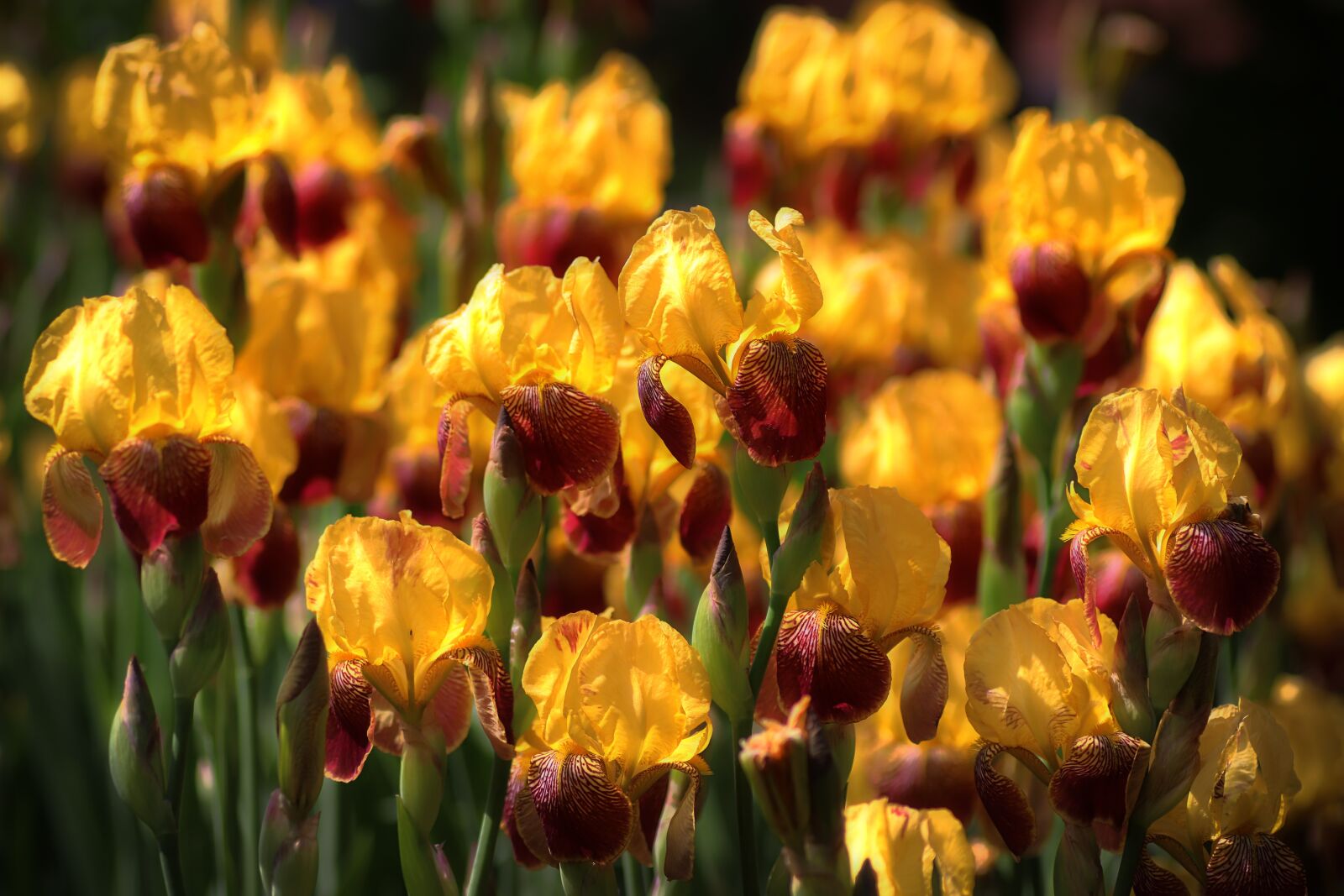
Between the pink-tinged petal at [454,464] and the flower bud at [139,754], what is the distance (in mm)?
363

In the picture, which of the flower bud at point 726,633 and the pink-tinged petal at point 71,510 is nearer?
the flower bud at point 726,633

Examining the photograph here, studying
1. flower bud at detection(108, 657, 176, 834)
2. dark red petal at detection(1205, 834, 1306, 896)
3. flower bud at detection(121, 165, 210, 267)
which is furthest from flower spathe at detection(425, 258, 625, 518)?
dark red petal at detection(1205, 834, 1306, 896)

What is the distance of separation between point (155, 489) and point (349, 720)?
317 millimetres

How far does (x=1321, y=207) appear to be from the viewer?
22.1 ft

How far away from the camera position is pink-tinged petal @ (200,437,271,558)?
1506 millimetres

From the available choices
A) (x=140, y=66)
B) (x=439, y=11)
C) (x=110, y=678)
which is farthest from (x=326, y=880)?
(x=439, y=11)

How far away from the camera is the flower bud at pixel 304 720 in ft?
4.40

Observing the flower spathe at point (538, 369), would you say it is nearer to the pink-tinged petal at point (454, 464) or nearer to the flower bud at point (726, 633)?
the pink-tinged petal at point (454, 464)

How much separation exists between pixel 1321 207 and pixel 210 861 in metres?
6.26

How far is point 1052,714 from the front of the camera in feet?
4.61

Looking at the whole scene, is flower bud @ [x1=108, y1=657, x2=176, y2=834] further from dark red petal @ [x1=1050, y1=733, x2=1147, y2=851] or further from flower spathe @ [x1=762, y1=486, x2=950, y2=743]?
dark red petal @ [x1=1050, y1=733, x2=1147, y2=851]

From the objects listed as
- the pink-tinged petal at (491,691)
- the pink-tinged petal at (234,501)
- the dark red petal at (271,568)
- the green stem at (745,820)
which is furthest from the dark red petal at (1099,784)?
the dark red petal at (271,568)

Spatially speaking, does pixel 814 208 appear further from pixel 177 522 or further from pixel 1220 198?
pixel 1220 198

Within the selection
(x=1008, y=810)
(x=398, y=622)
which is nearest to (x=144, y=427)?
(x=398, y=622)
